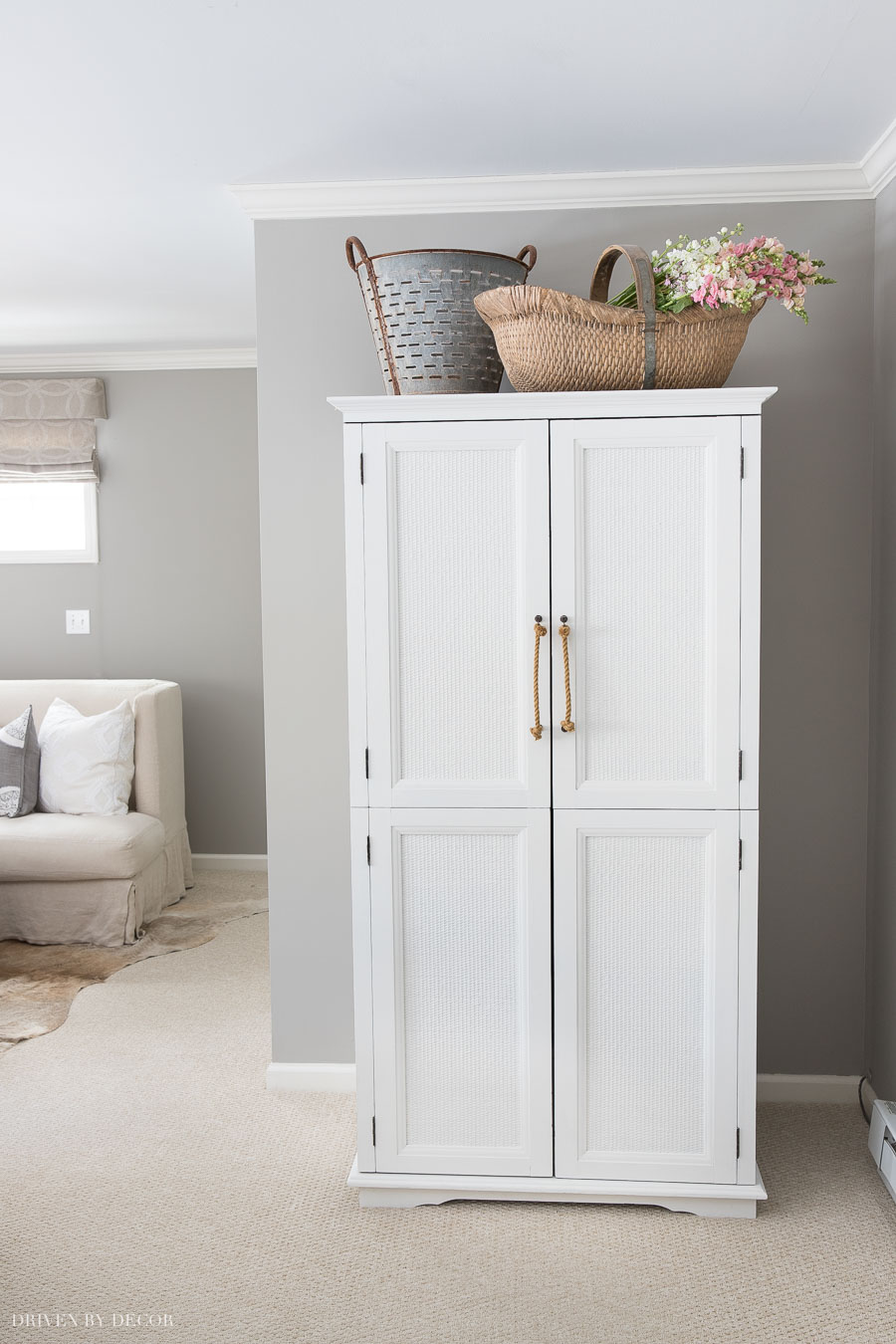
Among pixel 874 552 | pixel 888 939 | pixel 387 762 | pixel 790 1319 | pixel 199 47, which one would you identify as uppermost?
pixel 199 47

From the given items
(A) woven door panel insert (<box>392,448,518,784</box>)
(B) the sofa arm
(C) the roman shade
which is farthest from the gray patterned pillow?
(A) woven door panel insert (<box>392,448,518,784</box>)

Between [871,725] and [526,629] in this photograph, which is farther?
[871,725]

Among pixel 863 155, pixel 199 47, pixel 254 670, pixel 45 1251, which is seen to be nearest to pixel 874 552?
pixel 863 155

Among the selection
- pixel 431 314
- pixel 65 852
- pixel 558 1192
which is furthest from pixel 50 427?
pixel 558 1192

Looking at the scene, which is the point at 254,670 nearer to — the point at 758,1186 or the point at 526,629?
the point at 526,629

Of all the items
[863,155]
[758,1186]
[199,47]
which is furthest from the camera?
[863,155]

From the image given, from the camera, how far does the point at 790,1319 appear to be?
6.54ft

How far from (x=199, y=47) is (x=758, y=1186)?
2574 millimetres

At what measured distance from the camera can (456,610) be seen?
2270mm

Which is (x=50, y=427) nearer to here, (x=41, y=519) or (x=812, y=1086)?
(x=41, y=519)

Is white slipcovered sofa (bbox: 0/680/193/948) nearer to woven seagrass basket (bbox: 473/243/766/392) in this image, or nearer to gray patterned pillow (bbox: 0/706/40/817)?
gray patterned pillow (bbox: 0/706/40/817)

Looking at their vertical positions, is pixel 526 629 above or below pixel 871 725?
above

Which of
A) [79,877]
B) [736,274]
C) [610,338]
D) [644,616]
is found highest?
[736,274]

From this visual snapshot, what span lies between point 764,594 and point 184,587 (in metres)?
3.01
